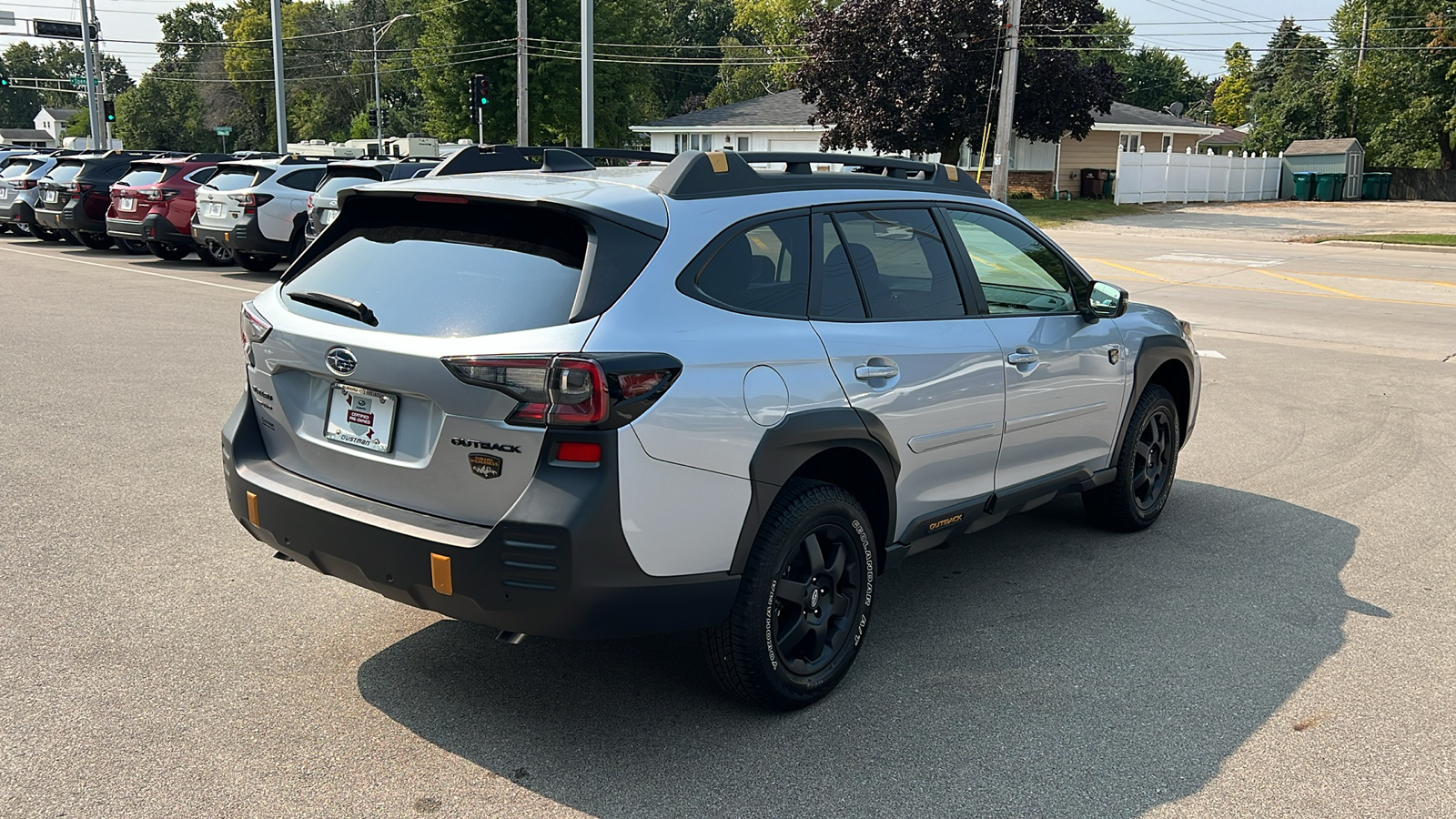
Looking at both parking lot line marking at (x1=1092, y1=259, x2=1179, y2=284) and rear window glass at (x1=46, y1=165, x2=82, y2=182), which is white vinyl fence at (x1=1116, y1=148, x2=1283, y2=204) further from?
rear window glass at (x1=46, y1=165, x2=82, y2=182)

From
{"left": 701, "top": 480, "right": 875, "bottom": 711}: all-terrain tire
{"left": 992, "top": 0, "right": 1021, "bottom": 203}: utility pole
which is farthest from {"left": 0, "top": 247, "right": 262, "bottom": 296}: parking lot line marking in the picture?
{"left": 992, "top": 0, "right": 1021, "bottom": 203}: utility pole

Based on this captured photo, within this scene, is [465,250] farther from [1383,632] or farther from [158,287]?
[158,287]

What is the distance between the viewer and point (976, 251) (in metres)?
5.21

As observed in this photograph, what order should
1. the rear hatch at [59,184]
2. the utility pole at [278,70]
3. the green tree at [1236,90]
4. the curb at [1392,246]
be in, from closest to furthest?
the rear hatch at [59,184] < the curb at [1392,246] < the utility pole at [278,70] < the green tree at [1236,90]

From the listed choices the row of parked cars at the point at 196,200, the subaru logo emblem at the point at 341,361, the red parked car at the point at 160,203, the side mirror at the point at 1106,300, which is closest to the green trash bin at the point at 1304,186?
the row of parked cars at the point at 196,200

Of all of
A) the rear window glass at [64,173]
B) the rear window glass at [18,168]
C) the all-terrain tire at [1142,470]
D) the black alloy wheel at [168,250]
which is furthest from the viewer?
the rear window glass at [18,168]

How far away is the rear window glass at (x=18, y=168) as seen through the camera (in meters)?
24.9

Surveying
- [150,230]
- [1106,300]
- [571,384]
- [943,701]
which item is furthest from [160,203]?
[943,701]

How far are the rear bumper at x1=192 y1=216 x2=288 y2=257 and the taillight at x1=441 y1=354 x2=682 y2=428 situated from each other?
50.4ft

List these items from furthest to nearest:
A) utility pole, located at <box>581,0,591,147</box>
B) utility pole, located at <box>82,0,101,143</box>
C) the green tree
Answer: the green tree → utility pole, located at <box>82,0,101,143</box> → utility pole, located at <box>581,0,591,147</box>

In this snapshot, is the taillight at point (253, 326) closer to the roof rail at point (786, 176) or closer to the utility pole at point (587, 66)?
the roof rail at point (786, 176)

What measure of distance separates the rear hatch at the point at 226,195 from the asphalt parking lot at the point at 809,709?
11.0 metres

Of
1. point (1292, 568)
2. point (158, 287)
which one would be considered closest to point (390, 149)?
point (158, 287)

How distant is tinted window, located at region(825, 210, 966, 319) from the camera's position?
171 inches
